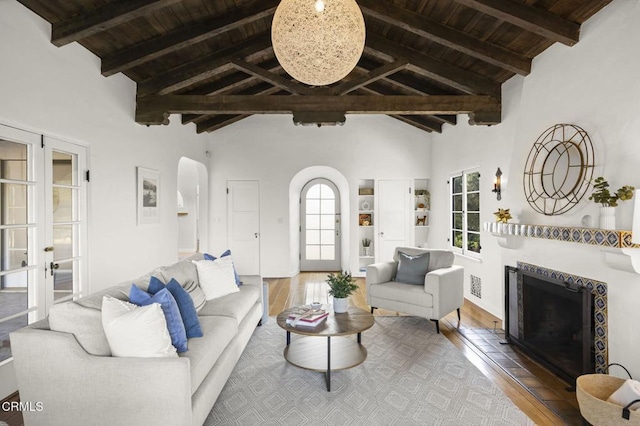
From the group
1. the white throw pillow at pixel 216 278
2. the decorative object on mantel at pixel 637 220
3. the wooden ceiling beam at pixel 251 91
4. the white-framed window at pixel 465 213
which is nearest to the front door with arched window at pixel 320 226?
the wooden ceiling beam at pixel 251 91

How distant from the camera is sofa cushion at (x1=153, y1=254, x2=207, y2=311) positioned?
288cm

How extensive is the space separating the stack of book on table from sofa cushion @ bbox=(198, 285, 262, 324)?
50 cm

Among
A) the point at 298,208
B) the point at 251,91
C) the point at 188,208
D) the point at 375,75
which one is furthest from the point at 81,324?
the point at 188,208

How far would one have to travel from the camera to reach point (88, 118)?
339 cm

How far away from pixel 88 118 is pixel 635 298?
193 inches

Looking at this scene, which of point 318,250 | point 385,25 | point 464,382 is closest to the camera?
point 464,382

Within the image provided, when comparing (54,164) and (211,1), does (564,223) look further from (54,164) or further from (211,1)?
(54,164)

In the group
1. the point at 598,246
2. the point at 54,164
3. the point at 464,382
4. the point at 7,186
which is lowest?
the point at 464,382

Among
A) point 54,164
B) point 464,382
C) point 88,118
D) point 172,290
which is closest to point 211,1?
point 88,118

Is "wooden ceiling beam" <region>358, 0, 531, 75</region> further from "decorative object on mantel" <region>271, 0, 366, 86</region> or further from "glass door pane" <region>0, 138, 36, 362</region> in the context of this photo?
"glass door pane" <region>0, 138, 36, 362</region>

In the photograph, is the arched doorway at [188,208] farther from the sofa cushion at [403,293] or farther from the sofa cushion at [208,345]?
the sofa cushion at [208,345]

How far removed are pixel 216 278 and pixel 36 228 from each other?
155 cm

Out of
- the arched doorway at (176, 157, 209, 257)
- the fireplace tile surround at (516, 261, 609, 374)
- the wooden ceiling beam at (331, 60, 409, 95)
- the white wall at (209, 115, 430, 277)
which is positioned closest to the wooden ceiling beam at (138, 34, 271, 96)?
the wooden ceiling beam at (331, 60, 409, 95)

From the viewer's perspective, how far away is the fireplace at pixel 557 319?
8.51 feet
